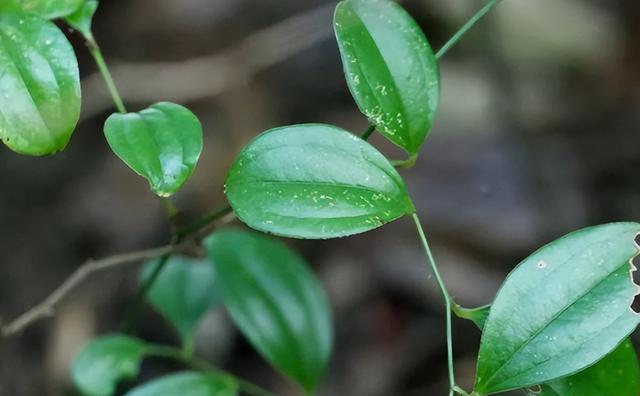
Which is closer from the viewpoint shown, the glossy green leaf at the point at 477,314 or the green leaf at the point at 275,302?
the glossy green leaf at the point at 477,314

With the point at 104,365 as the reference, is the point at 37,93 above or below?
above

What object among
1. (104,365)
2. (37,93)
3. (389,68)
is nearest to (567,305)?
(389,68)

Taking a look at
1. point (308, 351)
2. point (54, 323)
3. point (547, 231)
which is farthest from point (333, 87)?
point (308, 351)

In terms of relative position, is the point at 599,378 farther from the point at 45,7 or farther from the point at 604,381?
the point at 45,7

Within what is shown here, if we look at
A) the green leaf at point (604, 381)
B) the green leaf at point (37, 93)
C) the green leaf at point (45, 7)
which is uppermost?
the green leaf at point (45, 7)

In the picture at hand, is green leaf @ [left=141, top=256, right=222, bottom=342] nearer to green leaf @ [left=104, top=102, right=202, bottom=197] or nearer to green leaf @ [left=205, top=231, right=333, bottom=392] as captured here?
green leaf @ [left=205, top=231, right=333, bottom=392]

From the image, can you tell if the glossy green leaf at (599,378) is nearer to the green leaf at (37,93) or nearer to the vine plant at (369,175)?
the vine plant at (369,175)

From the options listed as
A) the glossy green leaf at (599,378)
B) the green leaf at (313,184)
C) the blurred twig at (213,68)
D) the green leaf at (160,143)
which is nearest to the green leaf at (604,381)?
the glossy green leaf at (599,378)

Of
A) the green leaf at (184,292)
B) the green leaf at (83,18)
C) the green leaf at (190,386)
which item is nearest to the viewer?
the green leaf at (83,18)

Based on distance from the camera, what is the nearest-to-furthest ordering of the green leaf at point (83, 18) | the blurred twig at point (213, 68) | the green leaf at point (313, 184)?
1. the green leaf at point (313, 184)
2. the green leaf at point (83, 18)
3. the blurred twig at point (213, 68)
